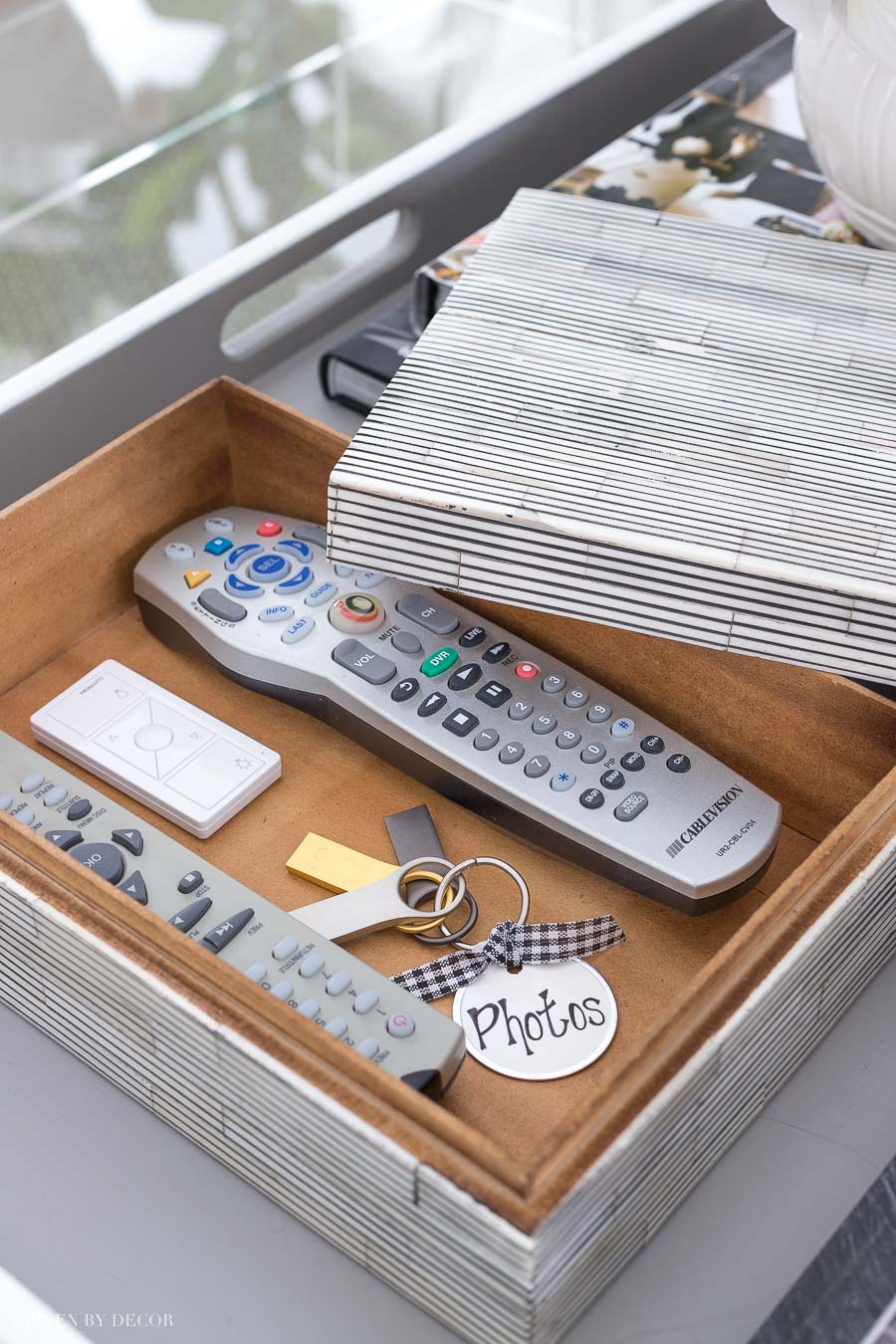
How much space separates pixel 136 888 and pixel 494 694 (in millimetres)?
144

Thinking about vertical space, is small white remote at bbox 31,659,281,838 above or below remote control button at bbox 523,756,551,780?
below

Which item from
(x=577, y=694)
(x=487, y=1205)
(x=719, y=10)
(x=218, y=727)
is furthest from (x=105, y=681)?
(x=719, y=10)

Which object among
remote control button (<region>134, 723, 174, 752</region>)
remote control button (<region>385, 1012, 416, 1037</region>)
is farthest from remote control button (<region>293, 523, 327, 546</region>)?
remote control button (<region>385, 1012, 416, 1037</region>)

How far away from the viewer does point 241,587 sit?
56cm

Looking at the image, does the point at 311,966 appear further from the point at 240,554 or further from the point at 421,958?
the point at 240,554

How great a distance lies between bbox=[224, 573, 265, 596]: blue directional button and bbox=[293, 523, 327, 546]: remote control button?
0.11 feet

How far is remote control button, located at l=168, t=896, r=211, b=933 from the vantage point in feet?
1.48

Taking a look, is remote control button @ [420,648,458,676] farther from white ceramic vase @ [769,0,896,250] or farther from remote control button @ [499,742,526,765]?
white ceramic vase @ [769,0,896,250]

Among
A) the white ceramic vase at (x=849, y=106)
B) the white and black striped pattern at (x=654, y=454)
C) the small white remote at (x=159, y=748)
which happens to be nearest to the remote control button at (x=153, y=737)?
the small white remote at (x=159, y=748)

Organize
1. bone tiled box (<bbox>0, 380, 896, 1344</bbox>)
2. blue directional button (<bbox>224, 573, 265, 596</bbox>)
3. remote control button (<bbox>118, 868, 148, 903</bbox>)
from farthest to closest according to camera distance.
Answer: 1. blue directional button (<bbox>224, 573, 265, 596</bbox>)
2. remote control button (<bbox>118, 868, 148, 903</bbox>)
3. bone tiled box (<bbox>0, 380, 896, 1344</bbox>)

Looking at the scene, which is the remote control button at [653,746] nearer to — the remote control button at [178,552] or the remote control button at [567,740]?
the remote control button at [567,740]

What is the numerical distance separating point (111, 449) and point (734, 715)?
26cm

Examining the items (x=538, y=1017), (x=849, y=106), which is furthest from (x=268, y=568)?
(x=849, y=106)

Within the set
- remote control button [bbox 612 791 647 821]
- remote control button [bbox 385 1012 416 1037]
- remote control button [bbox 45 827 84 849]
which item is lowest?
remote control button [bbox 385 1012 416 1037]
